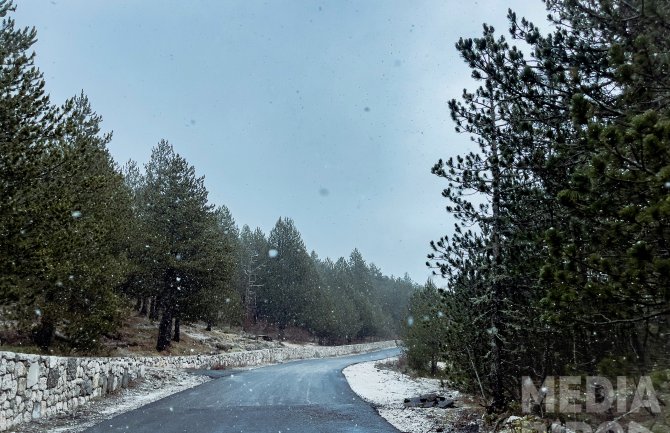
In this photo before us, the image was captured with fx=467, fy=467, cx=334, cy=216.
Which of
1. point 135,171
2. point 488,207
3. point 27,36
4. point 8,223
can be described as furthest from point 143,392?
point 135,171

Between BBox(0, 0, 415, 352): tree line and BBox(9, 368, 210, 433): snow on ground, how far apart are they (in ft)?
8.33

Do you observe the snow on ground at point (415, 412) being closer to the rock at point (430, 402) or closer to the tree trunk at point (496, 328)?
the rock at point (430, 402)

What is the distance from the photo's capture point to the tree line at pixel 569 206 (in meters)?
3.97

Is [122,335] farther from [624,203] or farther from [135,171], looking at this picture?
[624,203]

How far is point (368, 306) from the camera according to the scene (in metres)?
71.6

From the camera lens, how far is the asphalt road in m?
8.85

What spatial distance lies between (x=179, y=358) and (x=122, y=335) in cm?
585

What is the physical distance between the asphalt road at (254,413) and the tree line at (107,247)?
3.81 meters

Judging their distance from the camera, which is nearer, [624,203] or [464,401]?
[624,203]

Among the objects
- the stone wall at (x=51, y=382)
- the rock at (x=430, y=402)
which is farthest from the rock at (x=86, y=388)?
the rock at (x=430, y=402)

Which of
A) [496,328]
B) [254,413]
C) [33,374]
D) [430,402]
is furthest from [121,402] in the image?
[496,328]

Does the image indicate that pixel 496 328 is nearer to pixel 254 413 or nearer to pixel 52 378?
pixel 254 413

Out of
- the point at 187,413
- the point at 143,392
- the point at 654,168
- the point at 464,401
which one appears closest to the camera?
the point at 654,168

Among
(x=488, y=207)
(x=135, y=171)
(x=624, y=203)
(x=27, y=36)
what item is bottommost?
(x=624, y=203)
